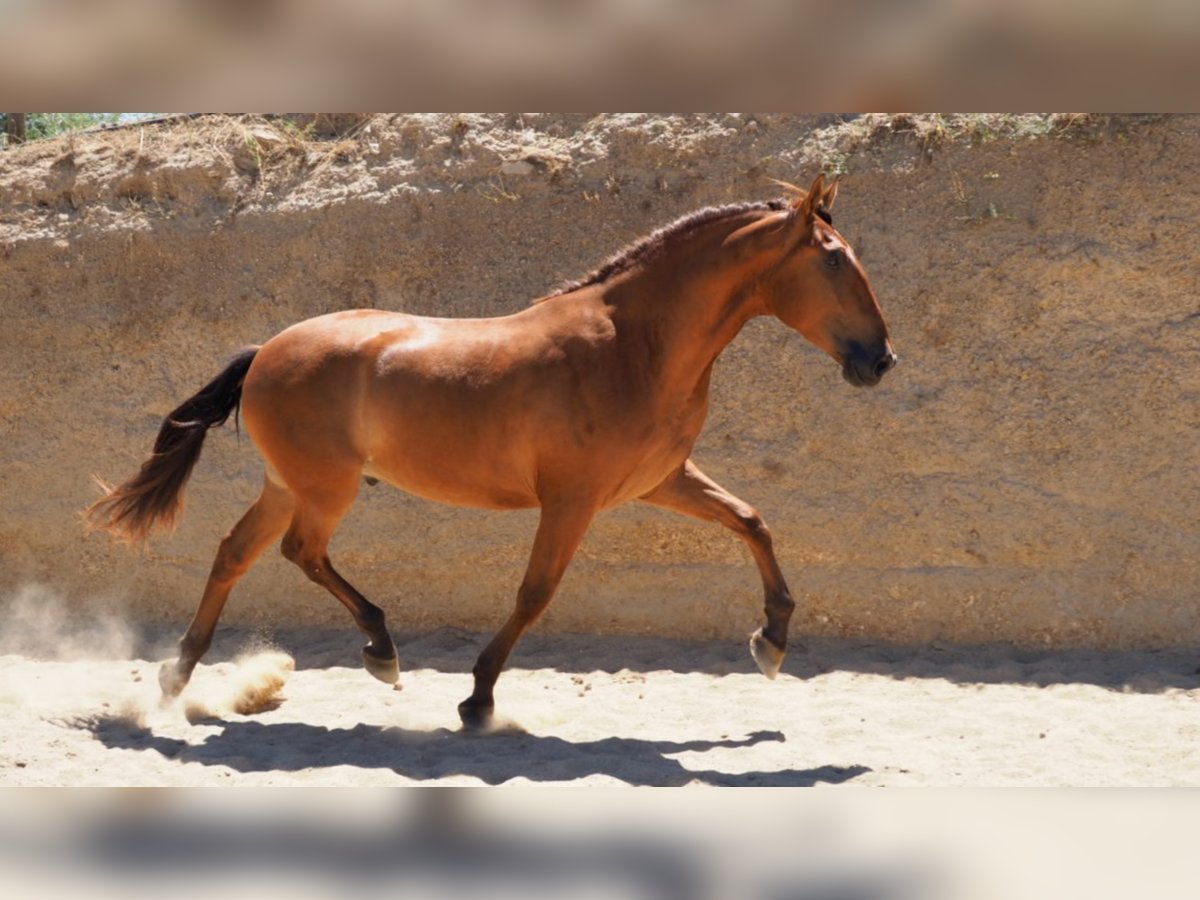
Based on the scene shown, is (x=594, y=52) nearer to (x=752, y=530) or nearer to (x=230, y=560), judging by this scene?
(x=752, y=530)

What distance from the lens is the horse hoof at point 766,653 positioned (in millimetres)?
5121

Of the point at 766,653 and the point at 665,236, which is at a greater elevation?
the point at 665,236

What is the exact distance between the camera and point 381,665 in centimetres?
523

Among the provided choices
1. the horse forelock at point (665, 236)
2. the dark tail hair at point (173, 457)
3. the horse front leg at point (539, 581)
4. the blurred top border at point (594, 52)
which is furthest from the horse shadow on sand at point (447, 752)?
the blurred top border at point (594, 52)

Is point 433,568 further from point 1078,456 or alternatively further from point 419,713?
point 1078,456

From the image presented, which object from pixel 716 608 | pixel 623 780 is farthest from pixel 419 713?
pixel 716 608

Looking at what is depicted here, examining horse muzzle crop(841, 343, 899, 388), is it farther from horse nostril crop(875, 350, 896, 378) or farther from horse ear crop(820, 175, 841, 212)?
horse ear crop(820, 175, 841, 212)

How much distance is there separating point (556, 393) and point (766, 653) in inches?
56.3

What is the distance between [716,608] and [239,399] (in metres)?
2.67

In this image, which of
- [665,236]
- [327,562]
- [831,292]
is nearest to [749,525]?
[831,292]

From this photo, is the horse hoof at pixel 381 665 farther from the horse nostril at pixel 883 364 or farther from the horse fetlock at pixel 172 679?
the horse nostril at pixel 883 364

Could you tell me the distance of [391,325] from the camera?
5.29m

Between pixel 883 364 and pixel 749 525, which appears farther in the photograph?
pixel 749 525

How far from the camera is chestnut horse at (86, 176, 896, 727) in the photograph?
15.6 ft
